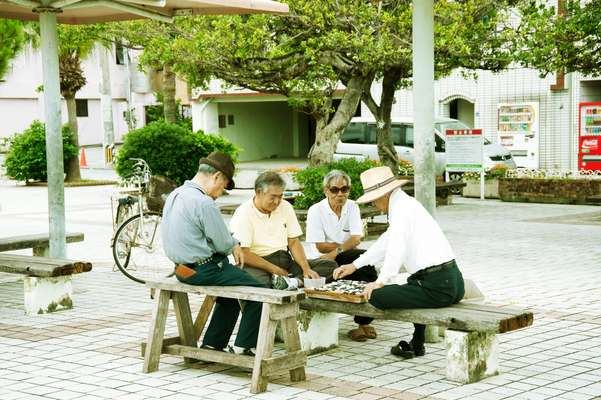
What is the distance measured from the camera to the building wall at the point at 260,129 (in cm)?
3953

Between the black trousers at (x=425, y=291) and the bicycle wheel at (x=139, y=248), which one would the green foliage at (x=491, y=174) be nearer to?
the bicycle wheel at (x=139, y=248)

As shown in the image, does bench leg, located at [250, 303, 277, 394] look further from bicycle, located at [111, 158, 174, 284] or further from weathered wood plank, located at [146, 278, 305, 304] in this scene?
bicycle, located at [111, 158, 174, 284]

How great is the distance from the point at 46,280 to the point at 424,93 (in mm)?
3753

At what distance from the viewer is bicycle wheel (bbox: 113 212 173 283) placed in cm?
1055

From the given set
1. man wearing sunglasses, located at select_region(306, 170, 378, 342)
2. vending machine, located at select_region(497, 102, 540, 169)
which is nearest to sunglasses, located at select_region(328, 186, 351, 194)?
man wearing sunglasses, located at select_region(306, 170, 378, 342)

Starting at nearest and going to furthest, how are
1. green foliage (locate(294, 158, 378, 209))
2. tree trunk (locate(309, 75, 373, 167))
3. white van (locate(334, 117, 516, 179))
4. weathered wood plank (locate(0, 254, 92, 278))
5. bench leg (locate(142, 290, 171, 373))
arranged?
bench leg (locate(142, 290, 171, 373)), weathered wood plank (locate(0, 254, 92, 278)), green foliage (locate(294, 158, 378, 209)), tree trunk (locate(309, 75, 373, 167)), white van (locate(334, 117, 516, 179))

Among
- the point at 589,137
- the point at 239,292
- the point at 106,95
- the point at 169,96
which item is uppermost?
the point at 106,95

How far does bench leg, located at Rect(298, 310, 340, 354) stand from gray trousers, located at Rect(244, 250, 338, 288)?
385mm

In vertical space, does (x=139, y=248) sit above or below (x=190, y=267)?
below

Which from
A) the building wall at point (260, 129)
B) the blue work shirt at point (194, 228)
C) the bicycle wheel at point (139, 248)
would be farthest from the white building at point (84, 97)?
the blue work shirt at point (194, 228)

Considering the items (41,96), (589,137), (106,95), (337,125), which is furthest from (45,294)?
(41,96)

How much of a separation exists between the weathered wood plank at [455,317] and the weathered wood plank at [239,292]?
0.56 meters

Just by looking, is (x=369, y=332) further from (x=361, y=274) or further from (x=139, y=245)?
(x=139, y=245)

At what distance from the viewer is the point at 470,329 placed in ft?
19.8
